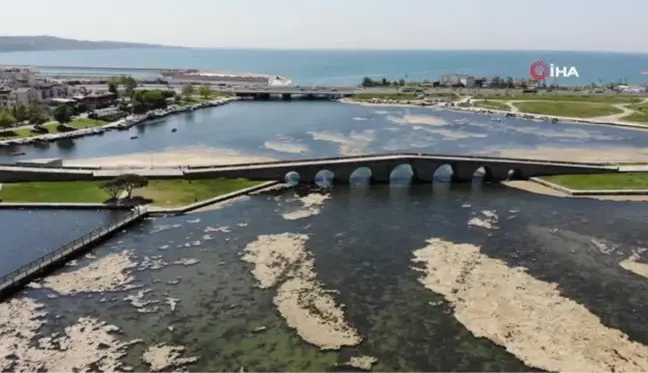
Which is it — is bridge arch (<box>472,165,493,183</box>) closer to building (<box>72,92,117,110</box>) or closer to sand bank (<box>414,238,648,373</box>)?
sand bank (<box>414,238,648,373</box>)

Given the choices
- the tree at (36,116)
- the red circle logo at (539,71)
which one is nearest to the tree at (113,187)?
the tree at (36,116)

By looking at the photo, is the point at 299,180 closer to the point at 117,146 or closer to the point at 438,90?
the point at 117,146

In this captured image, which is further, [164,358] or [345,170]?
[345,170]

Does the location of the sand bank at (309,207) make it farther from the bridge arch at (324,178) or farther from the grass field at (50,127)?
the grass field at (50,127)

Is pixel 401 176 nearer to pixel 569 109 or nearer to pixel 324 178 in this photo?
pixel 324 178

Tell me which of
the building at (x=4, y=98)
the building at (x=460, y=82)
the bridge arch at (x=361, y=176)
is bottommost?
the bridge arch at (x=361, y=176)

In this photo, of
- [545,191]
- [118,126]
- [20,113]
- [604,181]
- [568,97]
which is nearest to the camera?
[545,191]

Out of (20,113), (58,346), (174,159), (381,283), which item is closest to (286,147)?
(174,159)
